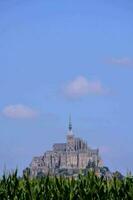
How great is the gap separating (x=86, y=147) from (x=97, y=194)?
178825 millimetres

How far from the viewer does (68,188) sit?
10.4 m

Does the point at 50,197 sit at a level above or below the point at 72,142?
below

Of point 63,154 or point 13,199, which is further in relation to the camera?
point 63,154

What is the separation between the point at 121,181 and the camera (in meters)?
10.7

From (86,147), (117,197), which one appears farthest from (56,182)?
(86,147)

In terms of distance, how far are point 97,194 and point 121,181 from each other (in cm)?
61

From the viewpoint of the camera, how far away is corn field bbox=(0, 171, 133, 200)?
10281 mm

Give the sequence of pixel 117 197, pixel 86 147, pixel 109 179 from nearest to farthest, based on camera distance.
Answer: pixel 117 197 → pixel 109 179 → pixel 86 147

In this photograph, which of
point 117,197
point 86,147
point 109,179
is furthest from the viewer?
point 86,147

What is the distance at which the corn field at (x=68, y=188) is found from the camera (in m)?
10.3

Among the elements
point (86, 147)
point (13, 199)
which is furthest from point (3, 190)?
point (86, 147)

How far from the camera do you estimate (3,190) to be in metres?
10.5

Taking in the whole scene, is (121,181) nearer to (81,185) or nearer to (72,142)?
(81,185)

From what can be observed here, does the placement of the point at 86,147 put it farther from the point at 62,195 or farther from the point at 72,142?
the point at 62,195
